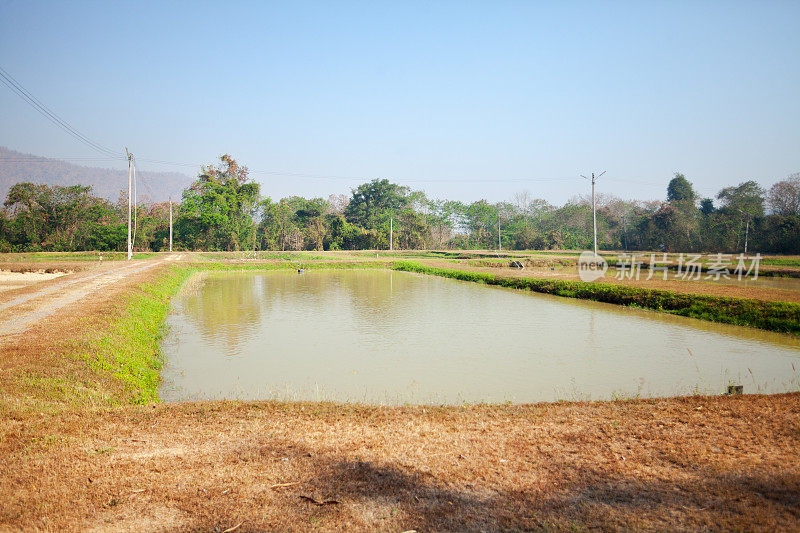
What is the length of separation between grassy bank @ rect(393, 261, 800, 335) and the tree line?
1076 inches

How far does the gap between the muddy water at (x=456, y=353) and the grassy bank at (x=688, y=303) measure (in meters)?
0.53

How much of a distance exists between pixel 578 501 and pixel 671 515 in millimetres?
567

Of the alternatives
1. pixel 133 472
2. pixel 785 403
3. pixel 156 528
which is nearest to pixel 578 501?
pixel 156 528

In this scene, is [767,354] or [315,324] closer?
[767,354]

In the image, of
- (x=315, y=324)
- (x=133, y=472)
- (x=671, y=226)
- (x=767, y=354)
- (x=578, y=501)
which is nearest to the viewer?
(x=578, y=501)

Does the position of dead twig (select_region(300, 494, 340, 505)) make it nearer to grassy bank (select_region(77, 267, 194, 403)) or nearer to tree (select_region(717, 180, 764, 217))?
grassy bank (select_region(77, 267, 194, 403))

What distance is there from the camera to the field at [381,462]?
300 centimetres

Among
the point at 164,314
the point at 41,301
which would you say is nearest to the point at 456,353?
the point at 164,314

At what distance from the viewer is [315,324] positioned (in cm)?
1188

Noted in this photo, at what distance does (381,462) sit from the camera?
3.82 m

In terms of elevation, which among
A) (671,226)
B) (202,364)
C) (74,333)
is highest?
(671,226)

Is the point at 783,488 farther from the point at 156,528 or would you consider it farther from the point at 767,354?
the point at 767,354

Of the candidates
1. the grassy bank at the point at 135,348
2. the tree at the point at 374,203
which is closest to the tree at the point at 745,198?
the tree at the point at 374,203

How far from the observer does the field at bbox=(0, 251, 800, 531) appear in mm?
2998
